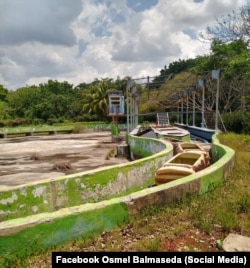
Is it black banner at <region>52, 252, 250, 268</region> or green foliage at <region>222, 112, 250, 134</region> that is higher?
green foliage at <region>222, 112, 250, 134</region>

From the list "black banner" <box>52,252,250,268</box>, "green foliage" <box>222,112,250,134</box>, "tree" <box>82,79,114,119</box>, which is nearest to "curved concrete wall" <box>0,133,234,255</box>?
"black banner" <box>52,252,250,268</box>

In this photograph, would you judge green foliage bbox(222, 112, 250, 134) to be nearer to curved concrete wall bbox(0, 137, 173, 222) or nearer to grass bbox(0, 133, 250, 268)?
curved concrete wall bbox(0, 137, 173, 222)

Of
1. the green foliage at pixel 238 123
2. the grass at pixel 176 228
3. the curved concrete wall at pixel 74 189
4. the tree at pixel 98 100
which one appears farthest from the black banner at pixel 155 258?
the tree at pixel 98 100

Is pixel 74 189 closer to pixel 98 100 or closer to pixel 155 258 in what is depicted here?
pixel 155 258

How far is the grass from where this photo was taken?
12.9ft

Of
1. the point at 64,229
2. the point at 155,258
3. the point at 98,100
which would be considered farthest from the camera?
the point at 98,100

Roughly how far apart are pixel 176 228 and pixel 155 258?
3.27ft

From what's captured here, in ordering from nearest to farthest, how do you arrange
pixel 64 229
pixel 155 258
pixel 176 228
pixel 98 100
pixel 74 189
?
pixel 155 258, pixel 64 229, pixel 176 228, pixel 74 189, pixel 98 100

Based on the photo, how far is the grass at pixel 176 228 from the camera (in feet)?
12.9

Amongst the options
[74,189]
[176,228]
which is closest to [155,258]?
[176,228]

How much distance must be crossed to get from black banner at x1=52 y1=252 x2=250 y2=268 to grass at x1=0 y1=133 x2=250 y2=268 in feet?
0.81

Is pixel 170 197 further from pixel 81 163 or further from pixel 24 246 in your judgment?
pixel 81 163

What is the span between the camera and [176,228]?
14.6 ft

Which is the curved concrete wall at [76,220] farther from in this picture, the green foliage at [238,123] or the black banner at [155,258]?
the green foliage at [238,123]
